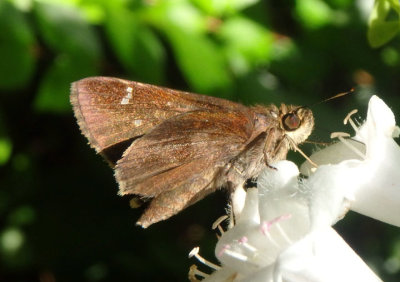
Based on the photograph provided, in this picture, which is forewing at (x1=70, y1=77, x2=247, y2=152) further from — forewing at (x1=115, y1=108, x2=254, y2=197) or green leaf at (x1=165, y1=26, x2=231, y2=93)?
green leaf at (x1=165, y1=26, x2=231, y2=93)

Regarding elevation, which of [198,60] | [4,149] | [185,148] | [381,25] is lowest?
[4,149]

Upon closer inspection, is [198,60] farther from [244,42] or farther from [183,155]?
[183,155]

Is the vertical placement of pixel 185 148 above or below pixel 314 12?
below

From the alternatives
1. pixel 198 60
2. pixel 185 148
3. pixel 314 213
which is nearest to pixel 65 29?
pixel 198 60

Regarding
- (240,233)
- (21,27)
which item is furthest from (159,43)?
(240,233)

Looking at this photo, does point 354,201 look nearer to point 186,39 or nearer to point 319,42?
point 186,39

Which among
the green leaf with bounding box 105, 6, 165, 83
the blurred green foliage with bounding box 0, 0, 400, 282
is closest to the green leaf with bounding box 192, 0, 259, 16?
the blurred green foliage with bounding box 0, 0, 400, 282

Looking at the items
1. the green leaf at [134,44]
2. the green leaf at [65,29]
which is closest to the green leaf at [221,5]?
the green leaf at [134,44]
